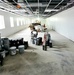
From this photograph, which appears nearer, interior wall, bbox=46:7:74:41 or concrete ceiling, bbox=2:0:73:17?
concrete ceiling, bbox=2:0:73:17

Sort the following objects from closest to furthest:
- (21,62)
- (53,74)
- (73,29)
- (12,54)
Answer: (53,74) < (21,62) < (12,54) < (73,29)

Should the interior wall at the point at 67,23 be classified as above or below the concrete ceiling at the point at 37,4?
below

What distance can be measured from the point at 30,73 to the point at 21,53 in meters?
1.68

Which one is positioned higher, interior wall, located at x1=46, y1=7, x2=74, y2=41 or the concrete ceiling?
the concrete ceiling

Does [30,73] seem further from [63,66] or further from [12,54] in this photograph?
[12,54]

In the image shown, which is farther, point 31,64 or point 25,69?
point 31,64

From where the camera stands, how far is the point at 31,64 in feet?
10.6

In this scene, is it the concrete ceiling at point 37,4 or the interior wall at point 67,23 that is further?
the interior wall at point 67,23

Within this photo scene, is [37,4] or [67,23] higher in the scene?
[37,4]

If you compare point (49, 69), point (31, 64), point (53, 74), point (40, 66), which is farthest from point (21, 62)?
point (53, 74)

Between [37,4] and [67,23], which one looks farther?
[67,23]

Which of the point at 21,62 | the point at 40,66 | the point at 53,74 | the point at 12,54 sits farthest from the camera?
the point at 12,54

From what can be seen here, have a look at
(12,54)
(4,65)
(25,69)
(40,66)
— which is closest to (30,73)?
(25,69)

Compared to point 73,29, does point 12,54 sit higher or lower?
lower
